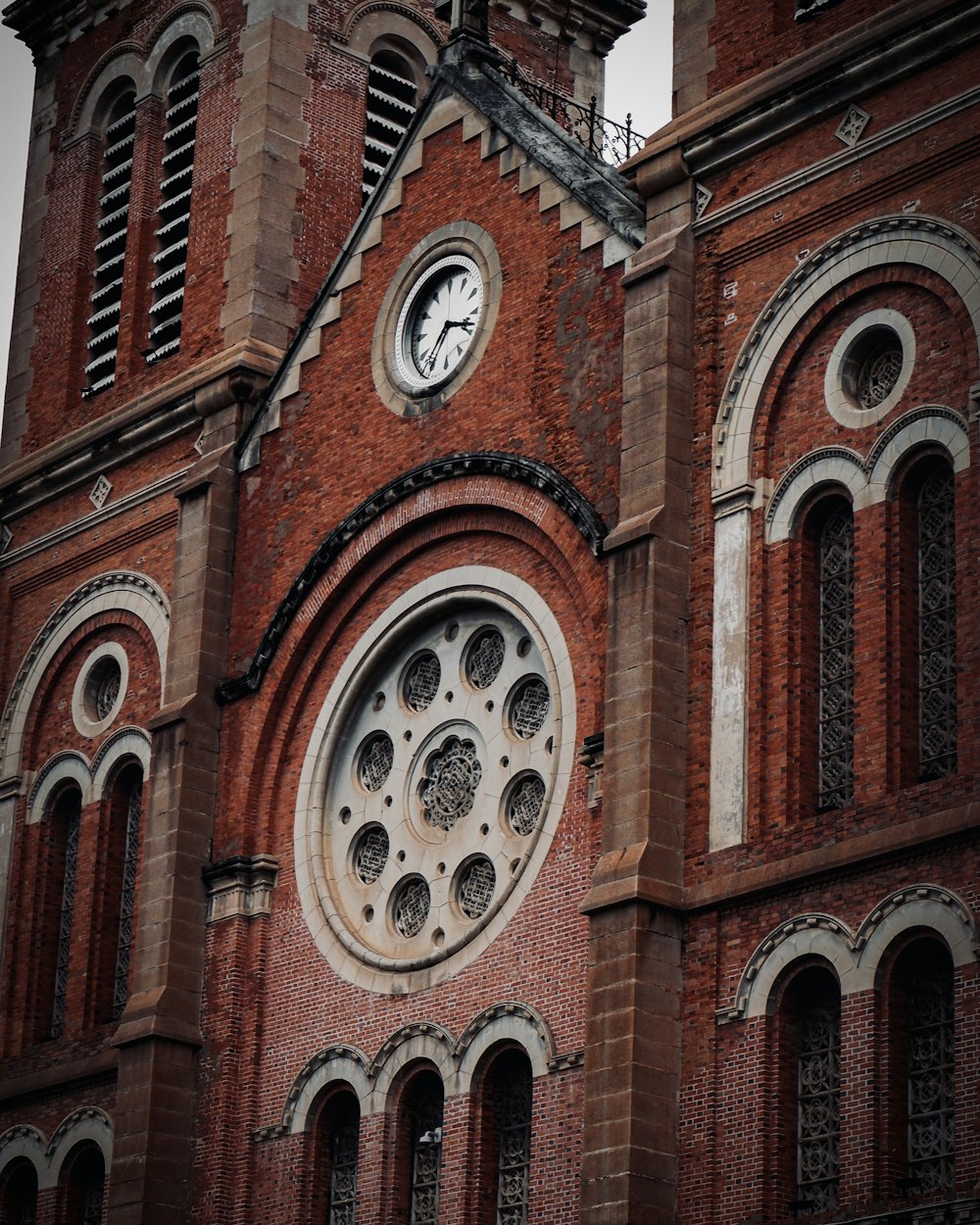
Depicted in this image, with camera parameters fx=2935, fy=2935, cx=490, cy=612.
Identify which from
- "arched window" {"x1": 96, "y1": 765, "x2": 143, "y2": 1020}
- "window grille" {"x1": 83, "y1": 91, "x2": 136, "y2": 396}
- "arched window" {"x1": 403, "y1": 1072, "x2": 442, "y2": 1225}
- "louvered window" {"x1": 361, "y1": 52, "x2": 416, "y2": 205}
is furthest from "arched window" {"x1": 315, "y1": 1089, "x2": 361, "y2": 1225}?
"louvered window" {"x1": 361, "y1": 52, "x2": 416, "y2": 205}

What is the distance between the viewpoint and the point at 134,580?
37.1m

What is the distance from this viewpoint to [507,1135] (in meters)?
29.4

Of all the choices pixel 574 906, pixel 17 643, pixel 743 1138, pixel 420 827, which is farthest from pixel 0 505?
pixel 743 1138

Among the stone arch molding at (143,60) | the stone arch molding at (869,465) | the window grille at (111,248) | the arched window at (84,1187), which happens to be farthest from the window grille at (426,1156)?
the stone arch molding at (143,60)

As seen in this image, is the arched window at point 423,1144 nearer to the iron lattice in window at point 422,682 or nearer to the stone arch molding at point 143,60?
the iron lattice in window at point 422,682

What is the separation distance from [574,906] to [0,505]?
14.1 metres

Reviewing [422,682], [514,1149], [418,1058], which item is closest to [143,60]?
[422,682]

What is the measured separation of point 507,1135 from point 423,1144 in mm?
1236

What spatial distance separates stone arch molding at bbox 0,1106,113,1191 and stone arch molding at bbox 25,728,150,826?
4.15 m

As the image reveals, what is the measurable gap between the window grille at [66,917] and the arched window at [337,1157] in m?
5.44

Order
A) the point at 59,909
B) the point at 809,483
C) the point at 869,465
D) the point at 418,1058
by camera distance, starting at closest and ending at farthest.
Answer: the point at 869,465 < the point at 809,483 < the point at 418,1058 < the point at 59,909

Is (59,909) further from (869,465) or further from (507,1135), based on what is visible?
(869,465)

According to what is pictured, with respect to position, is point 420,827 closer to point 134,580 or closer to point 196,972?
point 196,972

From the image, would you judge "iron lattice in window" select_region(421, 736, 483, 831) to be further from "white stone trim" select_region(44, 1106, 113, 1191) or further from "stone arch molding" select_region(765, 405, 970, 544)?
"white stone trim" select_region(44, 1106, 113, 1191)
